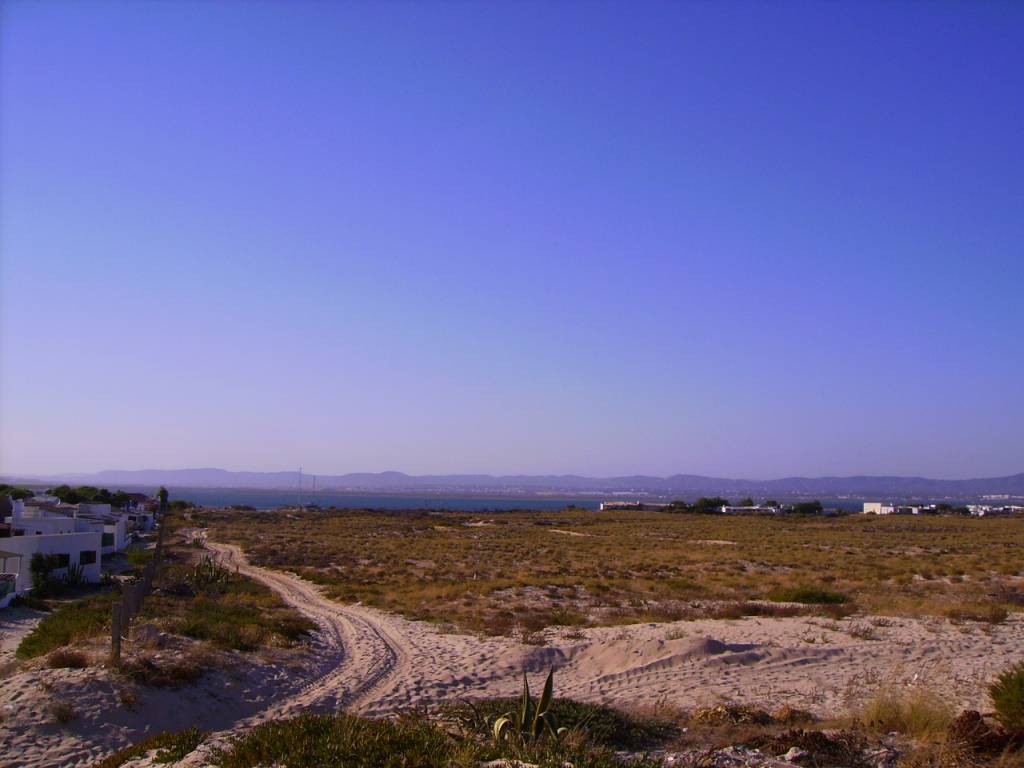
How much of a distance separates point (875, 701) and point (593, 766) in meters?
5.20

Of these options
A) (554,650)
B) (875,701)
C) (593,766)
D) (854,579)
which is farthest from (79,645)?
(854,579)

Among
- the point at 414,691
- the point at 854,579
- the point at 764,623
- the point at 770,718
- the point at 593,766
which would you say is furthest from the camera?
the point at 854,579

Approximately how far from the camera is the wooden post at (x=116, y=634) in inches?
514

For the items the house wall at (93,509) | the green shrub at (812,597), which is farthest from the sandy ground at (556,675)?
the house wall at (93,509)

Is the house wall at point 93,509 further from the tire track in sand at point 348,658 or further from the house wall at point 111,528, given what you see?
the tire track in sand at point 348,658

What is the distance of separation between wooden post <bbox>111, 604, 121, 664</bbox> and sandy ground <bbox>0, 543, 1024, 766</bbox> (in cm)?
40

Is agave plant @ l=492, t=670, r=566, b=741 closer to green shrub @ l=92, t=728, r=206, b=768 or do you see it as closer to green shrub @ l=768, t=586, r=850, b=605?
green shrub @ l=92, t=728, r=206, b=768

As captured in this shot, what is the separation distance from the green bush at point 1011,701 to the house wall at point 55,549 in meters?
31.7

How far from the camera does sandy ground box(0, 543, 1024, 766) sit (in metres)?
11.6

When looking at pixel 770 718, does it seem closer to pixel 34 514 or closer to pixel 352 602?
pixel 352 602

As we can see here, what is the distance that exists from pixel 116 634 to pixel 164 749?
4639 millimetres

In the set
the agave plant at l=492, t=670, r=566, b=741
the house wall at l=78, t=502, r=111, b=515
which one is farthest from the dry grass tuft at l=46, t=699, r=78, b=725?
the house wall at l=78, t=502, r=111, b=515

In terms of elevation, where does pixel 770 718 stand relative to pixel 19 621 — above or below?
above

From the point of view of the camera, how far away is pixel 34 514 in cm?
4391
